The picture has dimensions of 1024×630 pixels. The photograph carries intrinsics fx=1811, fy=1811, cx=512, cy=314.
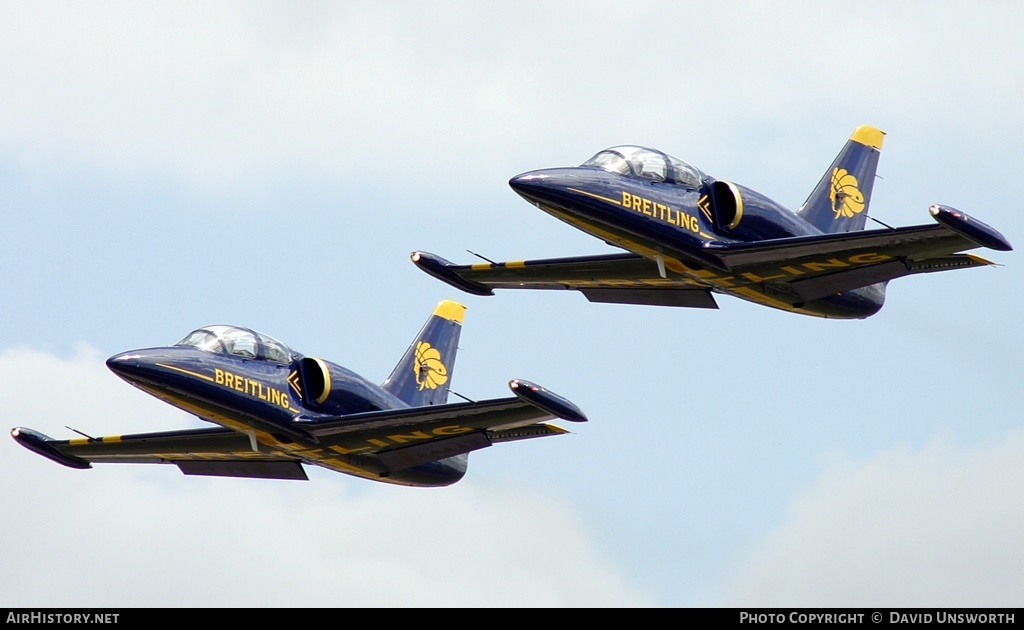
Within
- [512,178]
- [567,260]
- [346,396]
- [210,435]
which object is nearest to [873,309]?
[567,260]

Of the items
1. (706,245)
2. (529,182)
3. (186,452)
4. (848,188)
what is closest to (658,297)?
(706,245)

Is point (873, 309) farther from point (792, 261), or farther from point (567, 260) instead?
point (567, 260)

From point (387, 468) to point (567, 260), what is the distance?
8.49 metres

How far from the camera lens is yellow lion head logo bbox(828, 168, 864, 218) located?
59375 millimetres

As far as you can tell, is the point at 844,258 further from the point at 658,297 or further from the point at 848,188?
the point at 848,188

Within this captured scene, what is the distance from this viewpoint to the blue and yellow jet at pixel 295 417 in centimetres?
5019

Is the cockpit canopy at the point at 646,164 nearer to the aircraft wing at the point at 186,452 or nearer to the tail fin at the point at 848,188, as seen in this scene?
the tail fin at the point at 848,188

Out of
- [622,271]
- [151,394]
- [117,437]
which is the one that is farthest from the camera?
[117,437]

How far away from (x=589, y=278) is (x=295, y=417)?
10315 millimetres

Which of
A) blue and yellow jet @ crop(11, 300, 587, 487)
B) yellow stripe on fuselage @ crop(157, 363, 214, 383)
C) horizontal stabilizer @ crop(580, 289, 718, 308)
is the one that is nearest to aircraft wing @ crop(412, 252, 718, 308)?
horizontal stabilizer @ crop(580, 289, 718, 308)

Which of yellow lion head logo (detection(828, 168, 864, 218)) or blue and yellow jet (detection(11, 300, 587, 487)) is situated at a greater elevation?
yellow lion head logo (detection(828, 168, 864, 218))

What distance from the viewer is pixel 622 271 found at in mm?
55031

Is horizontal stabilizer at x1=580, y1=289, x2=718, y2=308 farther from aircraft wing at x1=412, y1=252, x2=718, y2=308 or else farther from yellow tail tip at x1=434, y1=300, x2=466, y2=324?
yellow tail tip at x1=434, y1=300, x2=466, y2=324

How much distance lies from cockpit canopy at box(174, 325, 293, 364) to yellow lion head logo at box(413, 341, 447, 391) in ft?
30.7
